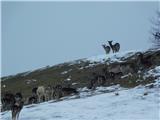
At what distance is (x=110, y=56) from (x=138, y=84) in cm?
2285

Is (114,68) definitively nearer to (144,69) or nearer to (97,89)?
(144,69)

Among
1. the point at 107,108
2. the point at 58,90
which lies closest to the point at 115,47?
the point at 58,90

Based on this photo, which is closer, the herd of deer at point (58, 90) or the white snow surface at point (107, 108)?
the white snow surface at point (107, 108)

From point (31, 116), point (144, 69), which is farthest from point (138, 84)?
point (31, 116)

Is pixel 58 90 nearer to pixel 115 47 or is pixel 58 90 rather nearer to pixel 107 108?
pixel 107 108

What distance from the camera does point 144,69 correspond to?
33.7 meters

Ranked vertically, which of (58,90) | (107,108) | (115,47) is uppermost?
(115,47)

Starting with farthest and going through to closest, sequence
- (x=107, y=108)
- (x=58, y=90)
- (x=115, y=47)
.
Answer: (x=115, y=47), (x=58, y=90), (x=107, y=108)

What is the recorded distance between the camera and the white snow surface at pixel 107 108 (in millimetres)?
20641

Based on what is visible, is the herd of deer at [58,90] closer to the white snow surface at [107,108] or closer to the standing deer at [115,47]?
the white snow surface at [107,108]

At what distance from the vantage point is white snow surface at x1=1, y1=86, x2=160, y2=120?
2064 cm

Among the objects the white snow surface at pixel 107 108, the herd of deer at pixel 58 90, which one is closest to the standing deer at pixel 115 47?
the herd of deer at pixel 58 90

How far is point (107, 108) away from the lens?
73.3 ft

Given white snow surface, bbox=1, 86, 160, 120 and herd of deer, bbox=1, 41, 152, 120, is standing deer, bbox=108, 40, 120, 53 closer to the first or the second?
herd of deer, bbox=1, 41, 152, 120
